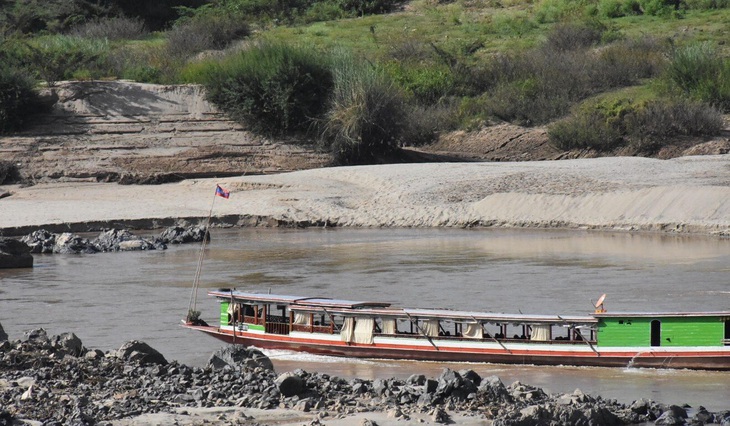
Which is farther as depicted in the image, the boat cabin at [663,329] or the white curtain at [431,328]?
the white curtain at [431,328]

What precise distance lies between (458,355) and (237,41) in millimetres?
40932

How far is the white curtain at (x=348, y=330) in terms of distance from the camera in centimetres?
1814

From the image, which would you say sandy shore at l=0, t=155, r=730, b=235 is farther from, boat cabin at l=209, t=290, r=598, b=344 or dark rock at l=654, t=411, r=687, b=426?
dark rock at l=654, t=411, r=687, b=426

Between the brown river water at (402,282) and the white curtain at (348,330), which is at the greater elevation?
the white curtain at (348,330)

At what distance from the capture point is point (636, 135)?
38344 millimetres

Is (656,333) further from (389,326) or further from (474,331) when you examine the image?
(389,326)

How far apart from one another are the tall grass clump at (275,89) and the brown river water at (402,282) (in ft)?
23.6

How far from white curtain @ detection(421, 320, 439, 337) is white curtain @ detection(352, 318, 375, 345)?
0.78 metres

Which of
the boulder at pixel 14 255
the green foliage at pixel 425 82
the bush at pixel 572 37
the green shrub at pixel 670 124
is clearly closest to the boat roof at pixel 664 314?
the boulder at pixel 14 255

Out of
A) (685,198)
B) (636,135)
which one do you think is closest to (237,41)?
(636,135)

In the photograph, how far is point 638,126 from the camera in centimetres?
3859

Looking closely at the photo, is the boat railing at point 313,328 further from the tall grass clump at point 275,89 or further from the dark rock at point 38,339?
the tall grass clump at point 275,89

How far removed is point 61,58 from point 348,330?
26.8 m

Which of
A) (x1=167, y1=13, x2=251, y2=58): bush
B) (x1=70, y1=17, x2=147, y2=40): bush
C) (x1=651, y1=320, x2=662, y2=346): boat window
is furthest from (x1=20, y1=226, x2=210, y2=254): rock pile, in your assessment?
(x1=70, y1=17, x2=147, y2=40): bush
